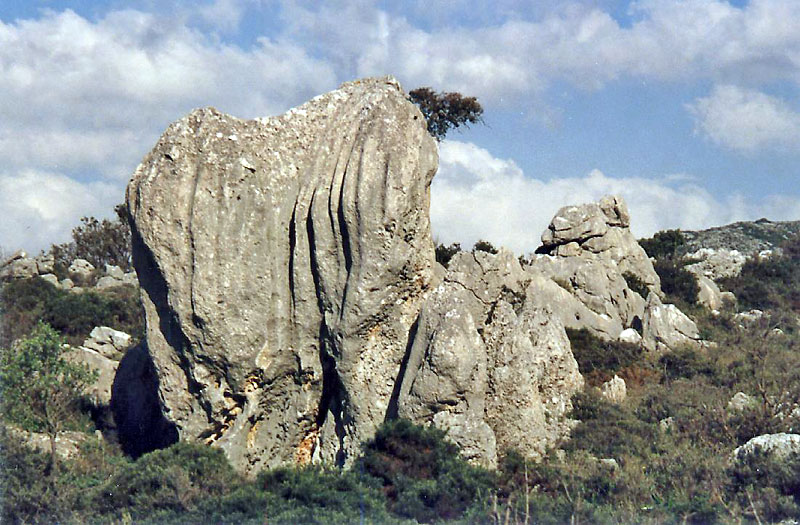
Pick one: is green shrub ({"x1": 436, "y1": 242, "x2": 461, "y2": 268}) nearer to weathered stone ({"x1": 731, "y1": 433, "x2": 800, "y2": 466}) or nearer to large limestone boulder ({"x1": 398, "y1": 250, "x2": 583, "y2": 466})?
large limestone boulder ({"x1": 398, "y1": 250, "x2": 583, "y2": 466})

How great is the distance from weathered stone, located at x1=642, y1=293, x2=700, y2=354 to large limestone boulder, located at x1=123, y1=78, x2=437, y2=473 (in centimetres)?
946

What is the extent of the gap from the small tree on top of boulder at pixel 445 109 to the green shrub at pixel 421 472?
23619 mm

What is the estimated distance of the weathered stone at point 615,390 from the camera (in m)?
16.8

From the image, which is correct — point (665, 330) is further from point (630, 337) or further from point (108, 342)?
point (108, 342)

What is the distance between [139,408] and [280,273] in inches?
170

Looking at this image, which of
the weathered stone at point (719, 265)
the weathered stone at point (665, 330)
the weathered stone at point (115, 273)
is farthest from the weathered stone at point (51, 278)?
the weathered stone at point (719, 265)

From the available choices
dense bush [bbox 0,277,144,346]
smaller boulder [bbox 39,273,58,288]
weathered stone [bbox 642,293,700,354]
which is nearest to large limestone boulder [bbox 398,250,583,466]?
weathered stone [bbox 642,293,700,354]

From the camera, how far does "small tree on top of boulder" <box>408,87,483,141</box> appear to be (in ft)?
115

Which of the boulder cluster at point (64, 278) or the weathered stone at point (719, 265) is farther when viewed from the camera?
the weathered stone at point (719, 265)

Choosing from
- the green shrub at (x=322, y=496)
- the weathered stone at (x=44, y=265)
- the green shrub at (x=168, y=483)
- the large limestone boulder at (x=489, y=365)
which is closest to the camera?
the green shrub at (x=322, y=496)

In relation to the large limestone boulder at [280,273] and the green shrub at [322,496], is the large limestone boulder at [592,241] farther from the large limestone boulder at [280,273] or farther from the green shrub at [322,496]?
the green shrub at [322,496]

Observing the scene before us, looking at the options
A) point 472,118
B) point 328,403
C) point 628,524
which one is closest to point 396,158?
point 328,403

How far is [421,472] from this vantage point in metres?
12.1

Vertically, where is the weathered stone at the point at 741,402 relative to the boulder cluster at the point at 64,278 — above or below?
below
